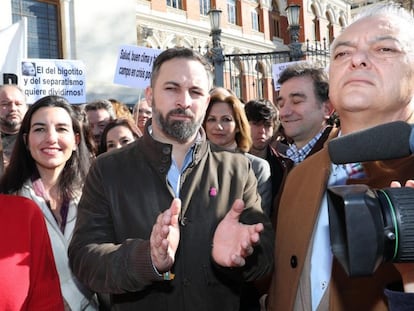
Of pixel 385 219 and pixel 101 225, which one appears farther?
pixel 101 225

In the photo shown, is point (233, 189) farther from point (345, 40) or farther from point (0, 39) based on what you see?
point (0, 39)

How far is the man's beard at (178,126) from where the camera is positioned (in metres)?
2.28

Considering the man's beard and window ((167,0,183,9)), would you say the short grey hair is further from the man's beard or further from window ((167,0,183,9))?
window ((167,0,183,9))

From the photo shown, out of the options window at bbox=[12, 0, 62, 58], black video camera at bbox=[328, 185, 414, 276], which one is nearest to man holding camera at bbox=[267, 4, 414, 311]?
black video camera at bbox=[328, 185, 414, 276]

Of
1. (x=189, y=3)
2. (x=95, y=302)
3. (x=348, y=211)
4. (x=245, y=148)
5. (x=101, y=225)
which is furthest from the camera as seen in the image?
(x=189, y=3)

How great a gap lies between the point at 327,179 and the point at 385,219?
94cm

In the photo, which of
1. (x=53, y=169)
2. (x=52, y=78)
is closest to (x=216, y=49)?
(x=52, y=78)

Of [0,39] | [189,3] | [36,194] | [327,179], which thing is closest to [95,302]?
[36,194]

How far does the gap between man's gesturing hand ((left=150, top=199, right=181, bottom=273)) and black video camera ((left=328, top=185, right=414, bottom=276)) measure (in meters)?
0.75

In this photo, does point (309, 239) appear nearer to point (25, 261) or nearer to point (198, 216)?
point (198, 216)

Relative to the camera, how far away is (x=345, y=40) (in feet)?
6.38

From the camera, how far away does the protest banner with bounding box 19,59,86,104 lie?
6477 mm

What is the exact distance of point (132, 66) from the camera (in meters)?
6.66

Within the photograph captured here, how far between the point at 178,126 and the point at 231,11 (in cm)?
2285
